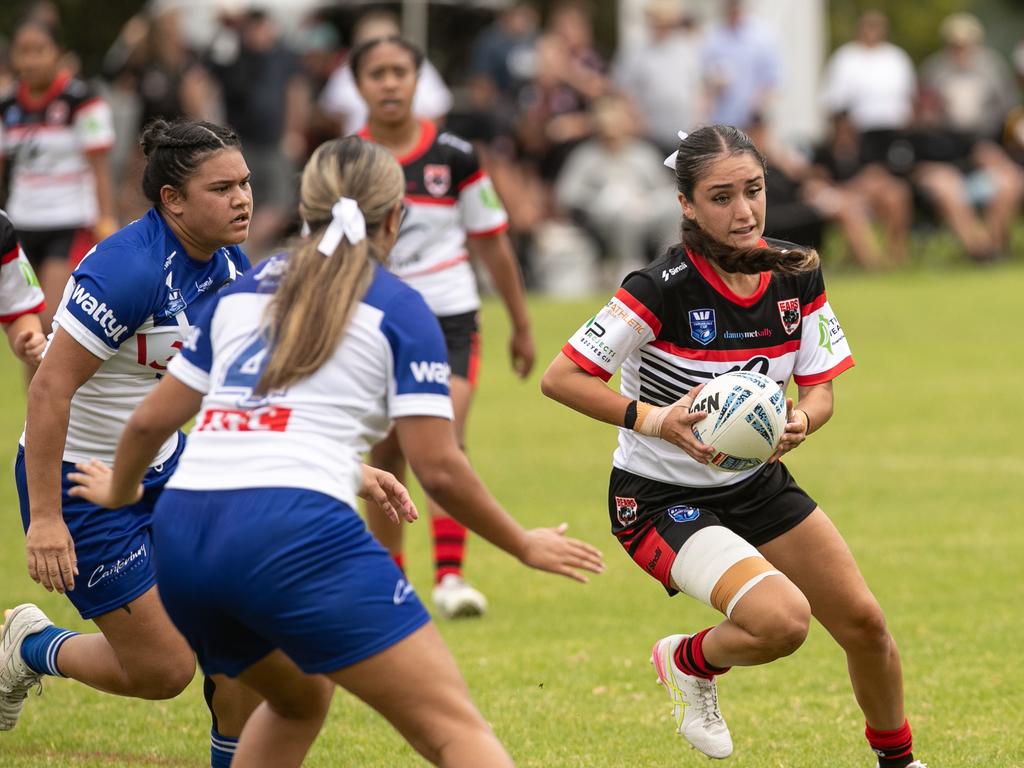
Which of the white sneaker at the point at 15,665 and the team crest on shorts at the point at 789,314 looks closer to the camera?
the team crest on shorts at the point at 789,314

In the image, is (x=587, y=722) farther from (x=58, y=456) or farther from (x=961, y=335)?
(x=961, y=335)

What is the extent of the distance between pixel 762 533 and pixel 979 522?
430 cm

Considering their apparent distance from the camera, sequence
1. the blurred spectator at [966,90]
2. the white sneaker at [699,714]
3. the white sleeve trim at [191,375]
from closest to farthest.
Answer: the white sleeve trim at [191,375], the white sneaker at [699,714], the blurred spectator at [966,90]

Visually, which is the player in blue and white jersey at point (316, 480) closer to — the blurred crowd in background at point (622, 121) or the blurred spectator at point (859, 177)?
the blurred crowd in background at point (622, 121)

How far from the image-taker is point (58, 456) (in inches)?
182

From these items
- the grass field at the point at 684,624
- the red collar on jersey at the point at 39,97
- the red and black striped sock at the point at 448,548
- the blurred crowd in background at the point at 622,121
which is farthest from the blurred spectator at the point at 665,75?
the red and black striped sock at the point at 448,548

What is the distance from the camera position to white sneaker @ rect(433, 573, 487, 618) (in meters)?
7.39

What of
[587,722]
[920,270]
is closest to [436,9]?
[920,270]

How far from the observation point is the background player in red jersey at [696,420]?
4.79 m

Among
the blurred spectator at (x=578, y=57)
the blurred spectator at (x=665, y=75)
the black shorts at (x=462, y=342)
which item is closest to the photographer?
the black shorts at (x=462, y=342)

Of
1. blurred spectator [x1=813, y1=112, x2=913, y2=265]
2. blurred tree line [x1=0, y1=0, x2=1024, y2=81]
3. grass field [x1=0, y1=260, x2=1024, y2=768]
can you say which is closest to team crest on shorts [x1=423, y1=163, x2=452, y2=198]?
grass field [x1=0, y1=260, x2=1024, y2=768]

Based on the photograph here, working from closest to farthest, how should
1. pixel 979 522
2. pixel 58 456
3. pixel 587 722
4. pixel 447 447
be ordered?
1. pixel 447 447
2. pixel 58 456
3. pixel 587 722
4. pixel 979 522

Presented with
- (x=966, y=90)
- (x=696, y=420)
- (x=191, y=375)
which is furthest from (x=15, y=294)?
(x=966, y=90)

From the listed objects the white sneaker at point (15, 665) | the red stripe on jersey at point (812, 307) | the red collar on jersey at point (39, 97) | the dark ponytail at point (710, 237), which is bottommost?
the white sneaker at point (15, 665)
